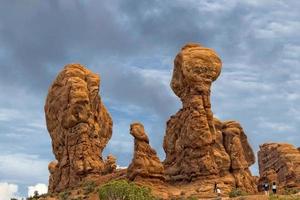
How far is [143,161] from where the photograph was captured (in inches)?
3260

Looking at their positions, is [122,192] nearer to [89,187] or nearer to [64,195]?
[89,187]

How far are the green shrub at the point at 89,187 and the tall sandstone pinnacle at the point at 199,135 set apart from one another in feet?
33.2

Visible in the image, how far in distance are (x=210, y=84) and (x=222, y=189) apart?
1610cm

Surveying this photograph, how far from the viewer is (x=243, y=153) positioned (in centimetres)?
9375

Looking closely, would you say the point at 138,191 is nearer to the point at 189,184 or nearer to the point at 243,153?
the point at 189,184

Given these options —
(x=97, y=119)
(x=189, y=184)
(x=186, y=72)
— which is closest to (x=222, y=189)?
(x=189, y=184)

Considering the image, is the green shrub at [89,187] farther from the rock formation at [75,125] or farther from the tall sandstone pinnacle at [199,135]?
the tall sandstone pinnacle at [199,135]

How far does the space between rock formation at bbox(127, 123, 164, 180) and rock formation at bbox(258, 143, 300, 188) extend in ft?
80.6

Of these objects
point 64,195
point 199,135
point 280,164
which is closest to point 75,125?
point 64,195

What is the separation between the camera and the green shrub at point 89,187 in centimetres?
8311

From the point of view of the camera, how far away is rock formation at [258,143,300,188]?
10406 centimetres

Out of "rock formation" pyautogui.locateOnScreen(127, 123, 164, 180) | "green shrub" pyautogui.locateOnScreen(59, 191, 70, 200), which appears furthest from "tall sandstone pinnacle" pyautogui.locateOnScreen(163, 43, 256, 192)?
"green shrub" pyautogui.locateOnScreen(59, 191, 70, 200)

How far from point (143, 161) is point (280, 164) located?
3814 centimetres

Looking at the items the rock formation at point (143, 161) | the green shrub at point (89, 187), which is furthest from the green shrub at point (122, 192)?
the green shrub at point (89, 187)
